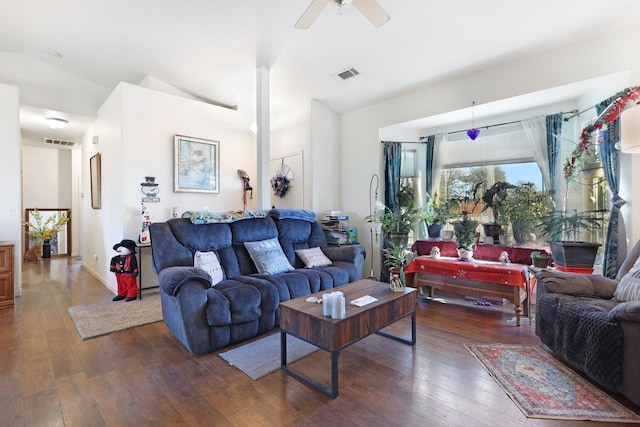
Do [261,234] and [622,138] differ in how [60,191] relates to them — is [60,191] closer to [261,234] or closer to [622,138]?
[261,234]

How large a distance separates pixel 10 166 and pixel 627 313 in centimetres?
649

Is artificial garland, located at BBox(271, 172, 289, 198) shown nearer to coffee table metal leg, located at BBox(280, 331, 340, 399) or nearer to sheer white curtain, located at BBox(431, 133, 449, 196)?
Result: sheer white curtain, located at BBox(431, 133, 449, 196)

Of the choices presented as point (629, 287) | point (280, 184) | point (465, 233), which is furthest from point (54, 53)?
point (629, 287)

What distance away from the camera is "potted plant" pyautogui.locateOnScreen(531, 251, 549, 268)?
10.8ft

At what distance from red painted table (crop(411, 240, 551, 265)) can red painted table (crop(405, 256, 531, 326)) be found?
28 centimetres

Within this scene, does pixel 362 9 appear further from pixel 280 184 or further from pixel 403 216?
pixel 280 184

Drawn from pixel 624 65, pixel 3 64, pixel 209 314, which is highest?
pixel 3 64

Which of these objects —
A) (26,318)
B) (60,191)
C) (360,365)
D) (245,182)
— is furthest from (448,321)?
(60,191)

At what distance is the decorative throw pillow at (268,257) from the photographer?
10.8 feet

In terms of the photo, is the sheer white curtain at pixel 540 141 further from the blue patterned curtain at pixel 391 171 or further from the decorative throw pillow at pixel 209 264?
the decorative throw pillow at pixel 209 264

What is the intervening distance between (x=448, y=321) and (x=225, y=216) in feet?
8.77

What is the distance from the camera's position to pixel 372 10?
2441 millimetres

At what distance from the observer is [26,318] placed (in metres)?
3.25

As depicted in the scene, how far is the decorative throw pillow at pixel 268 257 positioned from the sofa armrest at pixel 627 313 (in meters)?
2.70
